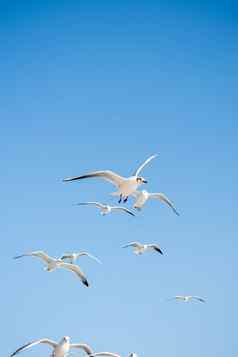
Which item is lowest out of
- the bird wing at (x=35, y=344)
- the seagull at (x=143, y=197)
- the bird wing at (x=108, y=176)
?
the bird wing at (x=35, y=344)

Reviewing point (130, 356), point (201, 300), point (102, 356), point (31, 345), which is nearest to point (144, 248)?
point (201, 300)

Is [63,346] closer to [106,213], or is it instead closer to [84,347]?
[84,347]

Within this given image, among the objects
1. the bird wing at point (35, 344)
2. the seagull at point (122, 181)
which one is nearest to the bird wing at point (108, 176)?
the seagull at point (122, 181)

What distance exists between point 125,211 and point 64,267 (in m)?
4.66

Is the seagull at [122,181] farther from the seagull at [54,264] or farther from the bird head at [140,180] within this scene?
the seagull at [54,264]

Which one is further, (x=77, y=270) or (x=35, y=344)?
(x=77, y=270)

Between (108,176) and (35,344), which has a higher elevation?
(108,176)

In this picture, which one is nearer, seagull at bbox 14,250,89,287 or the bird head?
the bird head

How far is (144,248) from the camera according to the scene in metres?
30.5

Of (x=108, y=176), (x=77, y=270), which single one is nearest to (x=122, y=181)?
(x=108, y=176)

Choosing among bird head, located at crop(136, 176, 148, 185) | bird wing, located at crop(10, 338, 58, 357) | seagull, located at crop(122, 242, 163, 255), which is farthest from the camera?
seagull, located at crop(122, 242, 163, 255)

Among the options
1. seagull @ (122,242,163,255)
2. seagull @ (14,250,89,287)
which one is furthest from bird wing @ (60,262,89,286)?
seagull @ (122,242,163,255)

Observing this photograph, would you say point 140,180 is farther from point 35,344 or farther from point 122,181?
point 35,344

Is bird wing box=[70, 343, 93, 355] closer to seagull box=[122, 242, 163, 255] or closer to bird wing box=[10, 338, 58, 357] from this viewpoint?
bird wing box=[10, 338, 58, 357]
